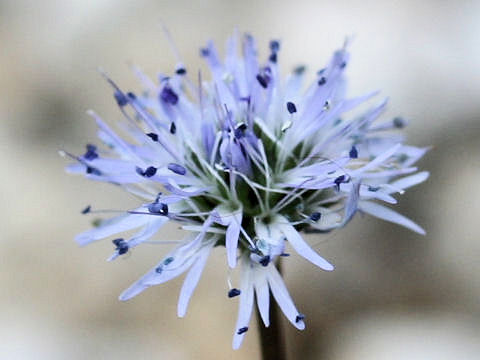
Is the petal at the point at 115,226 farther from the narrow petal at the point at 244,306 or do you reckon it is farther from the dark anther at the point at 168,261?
the narrow petal at the point at 244,306

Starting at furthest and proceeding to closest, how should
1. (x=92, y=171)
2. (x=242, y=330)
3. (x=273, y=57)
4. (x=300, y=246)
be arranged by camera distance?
(x=273, y=57)
(x=92, y=171)
(x=300, y=246)
(x=242, y=330)

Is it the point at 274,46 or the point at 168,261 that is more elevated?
the point at 274,46

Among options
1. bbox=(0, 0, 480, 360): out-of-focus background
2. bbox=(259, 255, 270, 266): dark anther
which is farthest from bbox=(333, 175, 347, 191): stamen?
bbox=(0, 0, 480, 360): out-of-focus background

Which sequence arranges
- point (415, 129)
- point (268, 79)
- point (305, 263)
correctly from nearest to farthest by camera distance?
1. point (268, 79)
2. point (305, 263)
3. point (415, 129)

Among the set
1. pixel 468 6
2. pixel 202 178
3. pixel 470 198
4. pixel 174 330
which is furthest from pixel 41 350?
pixel 468 6

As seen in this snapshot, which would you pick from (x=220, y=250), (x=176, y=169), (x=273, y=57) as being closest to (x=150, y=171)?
(x=176, y=169)

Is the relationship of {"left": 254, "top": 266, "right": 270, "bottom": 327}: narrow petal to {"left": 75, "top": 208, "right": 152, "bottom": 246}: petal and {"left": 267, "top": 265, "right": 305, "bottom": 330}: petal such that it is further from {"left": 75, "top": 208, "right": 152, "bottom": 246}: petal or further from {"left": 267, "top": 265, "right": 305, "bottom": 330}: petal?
{"left": 75, "top": 208, "right": 152, "bottom": 246}: petal

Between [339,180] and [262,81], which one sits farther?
[262,81]

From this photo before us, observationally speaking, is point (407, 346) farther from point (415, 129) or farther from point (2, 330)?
point (2, 330)

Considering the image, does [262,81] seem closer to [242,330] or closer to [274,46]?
[274,46]
